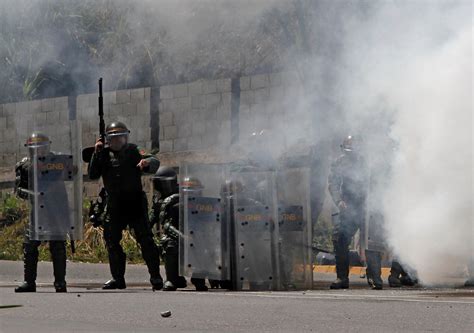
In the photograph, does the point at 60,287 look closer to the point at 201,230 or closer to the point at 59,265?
the point at 59,265

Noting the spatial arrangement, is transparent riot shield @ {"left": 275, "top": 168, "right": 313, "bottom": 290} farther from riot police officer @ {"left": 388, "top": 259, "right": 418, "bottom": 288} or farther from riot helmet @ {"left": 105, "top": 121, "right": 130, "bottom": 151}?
riot helmet @ {"left": 105, "top": 121, "right": 130, "bottom": 151}

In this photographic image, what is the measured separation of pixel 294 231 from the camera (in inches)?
550

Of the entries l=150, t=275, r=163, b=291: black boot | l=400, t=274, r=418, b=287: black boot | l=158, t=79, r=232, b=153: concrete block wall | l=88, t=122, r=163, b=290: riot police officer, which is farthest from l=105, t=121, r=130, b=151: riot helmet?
l=158, t=79, r=232, b=153: concrete block wall

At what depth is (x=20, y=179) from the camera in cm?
1384

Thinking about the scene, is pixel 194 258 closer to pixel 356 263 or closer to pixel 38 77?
pixel 356 263

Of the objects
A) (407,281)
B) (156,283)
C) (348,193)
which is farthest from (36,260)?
(407,281)

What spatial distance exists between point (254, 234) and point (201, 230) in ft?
1.69

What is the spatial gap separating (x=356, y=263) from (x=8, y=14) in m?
5.65

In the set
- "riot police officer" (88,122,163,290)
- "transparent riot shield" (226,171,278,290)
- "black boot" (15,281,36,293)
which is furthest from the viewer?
"riot police officer" (88,122,163,290)

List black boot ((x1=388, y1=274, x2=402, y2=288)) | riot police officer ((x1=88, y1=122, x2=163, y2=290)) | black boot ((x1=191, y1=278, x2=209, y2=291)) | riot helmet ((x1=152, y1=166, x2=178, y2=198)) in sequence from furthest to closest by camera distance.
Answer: riot helmet ((x1=152, y1=166, x2=178, y2=198)), black boot ((x1=388, y1=274, x2=402, y2=288)), black boot ((x1=191, y1=278, x2=209, y2=291)), riot police officer ((x1=88, y1=122, x2=163, y2=290))

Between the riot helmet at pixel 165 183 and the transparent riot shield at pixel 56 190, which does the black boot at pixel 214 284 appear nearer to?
the riot helmet at pixel 165 183

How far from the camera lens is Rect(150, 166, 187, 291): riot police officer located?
14133 mm

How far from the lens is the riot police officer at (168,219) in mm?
14133

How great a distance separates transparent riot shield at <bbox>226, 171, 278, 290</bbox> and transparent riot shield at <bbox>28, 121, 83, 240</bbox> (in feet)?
4.98
